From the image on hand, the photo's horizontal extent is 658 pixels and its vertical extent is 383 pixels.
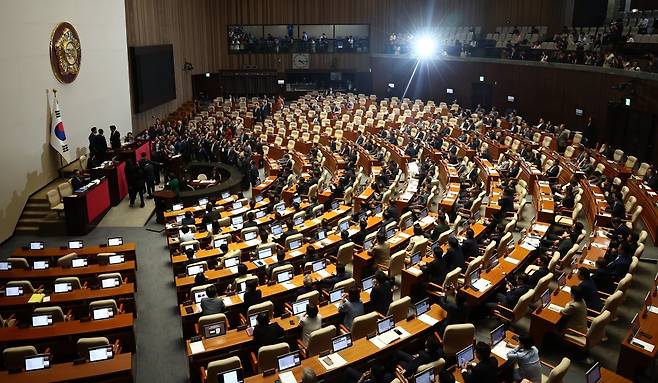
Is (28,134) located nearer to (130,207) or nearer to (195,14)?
(130,207)

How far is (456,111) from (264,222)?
18.2m

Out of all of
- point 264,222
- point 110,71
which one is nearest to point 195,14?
point 110,71

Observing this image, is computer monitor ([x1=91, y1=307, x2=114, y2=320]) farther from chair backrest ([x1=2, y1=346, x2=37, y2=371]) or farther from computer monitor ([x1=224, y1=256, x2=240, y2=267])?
computer monitor ([x1=224, y1=256, x2=240, y2=267])

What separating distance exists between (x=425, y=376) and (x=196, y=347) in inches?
137

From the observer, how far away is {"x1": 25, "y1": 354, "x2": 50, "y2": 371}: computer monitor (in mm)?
7672

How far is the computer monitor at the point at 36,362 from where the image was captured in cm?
767

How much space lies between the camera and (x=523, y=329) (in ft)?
31.8

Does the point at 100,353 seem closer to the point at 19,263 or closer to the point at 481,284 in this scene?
the point at 19,263

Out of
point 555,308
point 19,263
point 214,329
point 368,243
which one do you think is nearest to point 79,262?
point 19,263

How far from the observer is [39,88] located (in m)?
16.8

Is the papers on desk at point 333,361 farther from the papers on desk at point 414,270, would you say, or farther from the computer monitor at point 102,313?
the computer monitor at point 102,313

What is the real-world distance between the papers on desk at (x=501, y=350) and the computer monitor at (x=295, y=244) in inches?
226

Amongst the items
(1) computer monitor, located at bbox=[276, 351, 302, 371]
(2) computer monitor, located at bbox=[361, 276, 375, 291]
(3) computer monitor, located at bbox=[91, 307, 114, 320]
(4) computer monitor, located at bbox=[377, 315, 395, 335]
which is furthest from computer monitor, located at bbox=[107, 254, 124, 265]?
(4) computer monitor, located at bbox=[377, 315, 395, 335]

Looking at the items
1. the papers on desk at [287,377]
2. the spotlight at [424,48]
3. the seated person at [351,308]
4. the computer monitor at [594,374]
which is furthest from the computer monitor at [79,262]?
the spotlight at [424,48]
